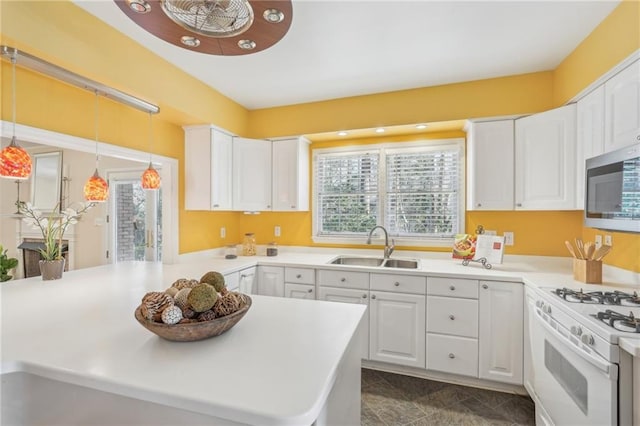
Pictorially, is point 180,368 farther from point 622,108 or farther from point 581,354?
point 622,108

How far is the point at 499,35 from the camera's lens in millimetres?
2016

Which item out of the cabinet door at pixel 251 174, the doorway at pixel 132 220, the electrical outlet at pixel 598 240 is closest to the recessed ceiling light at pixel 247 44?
the cabinet door at pixel 251 174

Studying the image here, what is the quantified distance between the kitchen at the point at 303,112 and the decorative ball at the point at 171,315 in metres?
1.64

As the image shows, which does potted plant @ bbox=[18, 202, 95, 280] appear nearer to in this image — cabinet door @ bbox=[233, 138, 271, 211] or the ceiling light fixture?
cabinet door @ bbox=[233, 138, 271, 211]

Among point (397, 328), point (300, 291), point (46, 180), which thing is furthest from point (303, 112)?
point (46, 180)

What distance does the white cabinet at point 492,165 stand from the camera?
2500 mm

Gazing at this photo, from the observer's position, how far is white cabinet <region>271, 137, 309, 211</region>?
320 centimetres

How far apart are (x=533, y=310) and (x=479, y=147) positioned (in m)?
1.41

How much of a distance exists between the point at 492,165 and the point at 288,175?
1999 mm

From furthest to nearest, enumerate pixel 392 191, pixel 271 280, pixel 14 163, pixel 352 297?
pixel 392 191 < pixel 271 280 < pixel 352 297 < pixel 14 163

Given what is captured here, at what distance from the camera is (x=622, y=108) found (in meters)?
1.66

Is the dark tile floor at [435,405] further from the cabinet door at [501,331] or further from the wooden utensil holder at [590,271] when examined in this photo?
the wooden utensil holder at [590,271]

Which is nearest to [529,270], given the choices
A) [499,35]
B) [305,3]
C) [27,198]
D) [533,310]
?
[533,310]

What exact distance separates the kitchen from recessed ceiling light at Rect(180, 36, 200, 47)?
1030 millimetres
